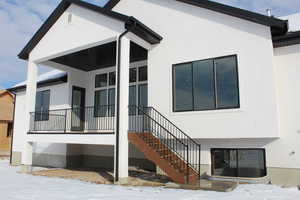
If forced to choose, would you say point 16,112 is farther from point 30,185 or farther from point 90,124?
point 30,185

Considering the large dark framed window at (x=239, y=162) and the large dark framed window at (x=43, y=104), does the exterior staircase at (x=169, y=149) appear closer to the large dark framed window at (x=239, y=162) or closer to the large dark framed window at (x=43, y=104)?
the large dark framed window at (x=239, y=162)

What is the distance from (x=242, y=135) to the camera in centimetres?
802

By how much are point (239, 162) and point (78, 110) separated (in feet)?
29.6

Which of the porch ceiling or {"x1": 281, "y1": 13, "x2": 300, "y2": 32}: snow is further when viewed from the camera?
the porch ceiling

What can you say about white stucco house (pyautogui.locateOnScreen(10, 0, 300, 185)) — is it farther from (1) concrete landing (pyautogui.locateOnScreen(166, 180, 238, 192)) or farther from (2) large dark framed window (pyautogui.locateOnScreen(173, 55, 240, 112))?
(1) concrete landing (pyautogui.locateOnScreen(166, 180, 238, 192))

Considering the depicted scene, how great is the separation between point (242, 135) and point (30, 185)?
23.6 feet

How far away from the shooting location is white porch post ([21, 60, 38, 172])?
11109mm

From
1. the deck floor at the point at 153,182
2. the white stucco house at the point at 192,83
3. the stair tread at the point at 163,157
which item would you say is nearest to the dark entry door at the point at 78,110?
the white stucco house at the point at 192,83

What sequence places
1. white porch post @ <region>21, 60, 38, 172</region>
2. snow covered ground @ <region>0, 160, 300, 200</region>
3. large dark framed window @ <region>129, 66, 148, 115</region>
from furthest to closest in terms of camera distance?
1. large dark framed window @ <region>129, 66, 148, 115</region>
2. white porch post @ <region>21, 60, 38, 172</region>
3. snow covered ground @ <region>0, 160, 300, 200</region>

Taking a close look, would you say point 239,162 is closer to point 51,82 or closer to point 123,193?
point 123,193

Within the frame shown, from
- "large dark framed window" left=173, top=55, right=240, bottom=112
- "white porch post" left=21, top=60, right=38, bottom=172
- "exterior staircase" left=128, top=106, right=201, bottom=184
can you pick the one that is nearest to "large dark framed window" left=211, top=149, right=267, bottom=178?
"exterior staircase" left=128, top=106, right=201, bottom=184

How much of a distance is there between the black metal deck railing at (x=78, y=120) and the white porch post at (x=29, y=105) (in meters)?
0.55

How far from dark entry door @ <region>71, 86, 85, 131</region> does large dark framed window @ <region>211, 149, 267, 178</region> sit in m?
7.60

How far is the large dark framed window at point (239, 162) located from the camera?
8125 mm
